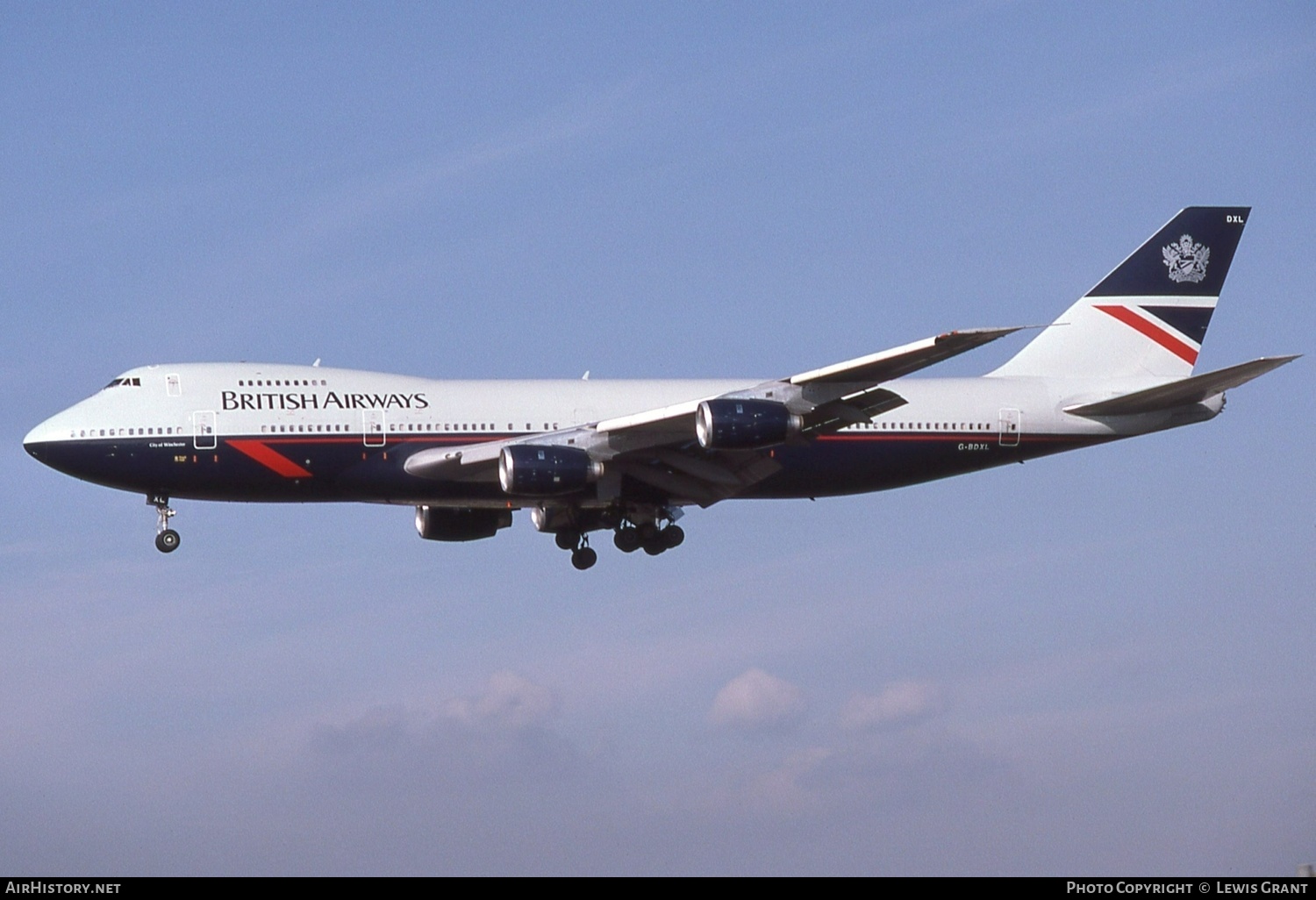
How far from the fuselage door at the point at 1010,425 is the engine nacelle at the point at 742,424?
934cm

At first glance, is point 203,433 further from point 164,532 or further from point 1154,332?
point 1154,332

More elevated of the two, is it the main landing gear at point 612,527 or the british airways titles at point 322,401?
the british airways titles at point 322,401

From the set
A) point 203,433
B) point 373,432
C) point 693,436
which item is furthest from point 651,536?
point 203,433

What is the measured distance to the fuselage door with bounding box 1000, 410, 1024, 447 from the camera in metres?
54.1

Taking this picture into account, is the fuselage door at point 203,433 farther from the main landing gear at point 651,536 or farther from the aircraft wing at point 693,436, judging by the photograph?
the main landing gear at point 651,536

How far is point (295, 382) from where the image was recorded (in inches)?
2002

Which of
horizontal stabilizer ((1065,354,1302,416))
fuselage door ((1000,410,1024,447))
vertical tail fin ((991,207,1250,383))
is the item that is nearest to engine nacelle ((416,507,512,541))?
fuselage door ((1000,410,1024,447))

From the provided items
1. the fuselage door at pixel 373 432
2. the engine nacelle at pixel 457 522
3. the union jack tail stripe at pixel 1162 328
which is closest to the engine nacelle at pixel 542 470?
the fuselage door at pixel 373 432

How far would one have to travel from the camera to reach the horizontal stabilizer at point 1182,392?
47156mm

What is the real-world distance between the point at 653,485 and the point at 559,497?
3076mm

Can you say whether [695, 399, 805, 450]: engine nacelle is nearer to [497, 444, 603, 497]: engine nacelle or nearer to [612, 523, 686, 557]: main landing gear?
[497, 444, 603, 497]: engine nacelle

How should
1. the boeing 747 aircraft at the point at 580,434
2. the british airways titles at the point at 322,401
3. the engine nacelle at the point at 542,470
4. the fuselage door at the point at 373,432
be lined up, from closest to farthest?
1. the engine nacelle at the point at 542,470
2. the boeing 747 aircraft at the point at 580,434
3. the british airways titles at the point at 322,401
4. the fuselage door at the point at 373,432
